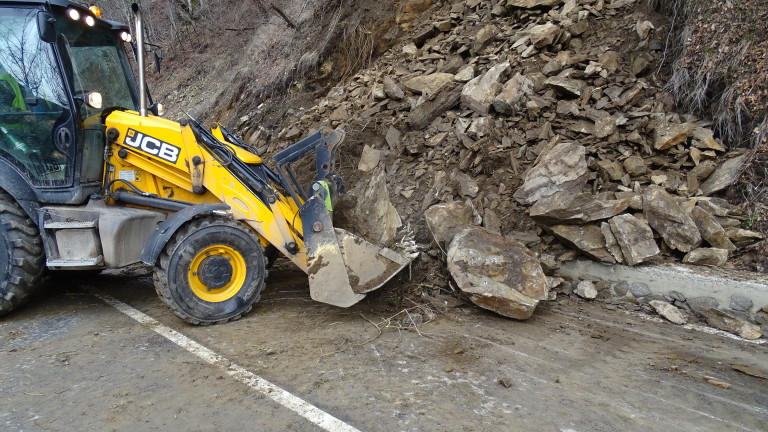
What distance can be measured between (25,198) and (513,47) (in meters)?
6.10

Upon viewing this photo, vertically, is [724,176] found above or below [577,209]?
above

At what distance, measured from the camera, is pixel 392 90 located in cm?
762

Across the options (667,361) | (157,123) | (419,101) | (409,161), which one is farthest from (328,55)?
(667,361)

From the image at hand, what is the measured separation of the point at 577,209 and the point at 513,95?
1969 mm

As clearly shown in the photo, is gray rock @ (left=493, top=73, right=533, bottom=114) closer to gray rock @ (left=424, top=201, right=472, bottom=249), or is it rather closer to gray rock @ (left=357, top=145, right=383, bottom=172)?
gray rock @ (left=424, top=201, right=472, bottom=249)

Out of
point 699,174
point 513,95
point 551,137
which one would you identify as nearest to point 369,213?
point 551,137

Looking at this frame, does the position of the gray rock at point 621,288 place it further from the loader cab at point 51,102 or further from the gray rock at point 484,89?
the loader cab at point 51,102

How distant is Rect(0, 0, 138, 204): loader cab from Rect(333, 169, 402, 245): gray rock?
2.27m

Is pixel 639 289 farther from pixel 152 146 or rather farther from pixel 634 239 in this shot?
pixel 152 146

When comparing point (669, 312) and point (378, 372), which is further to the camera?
point (669, 312)

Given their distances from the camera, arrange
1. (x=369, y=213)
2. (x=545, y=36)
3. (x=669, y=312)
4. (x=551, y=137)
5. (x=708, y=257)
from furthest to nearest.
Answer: (x=545, y=36) < (x=551, y=137) < (x=369, y=213) < (x=708, y=257) < (x=669, y=312)

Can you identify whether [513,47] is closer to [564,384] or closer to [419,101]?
[419,101]

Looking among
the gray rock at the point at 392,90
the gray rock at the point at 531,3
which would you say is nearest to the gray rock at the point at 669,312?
the gray rock at the point at 392,90

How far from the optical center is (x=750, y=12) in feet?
19.1
